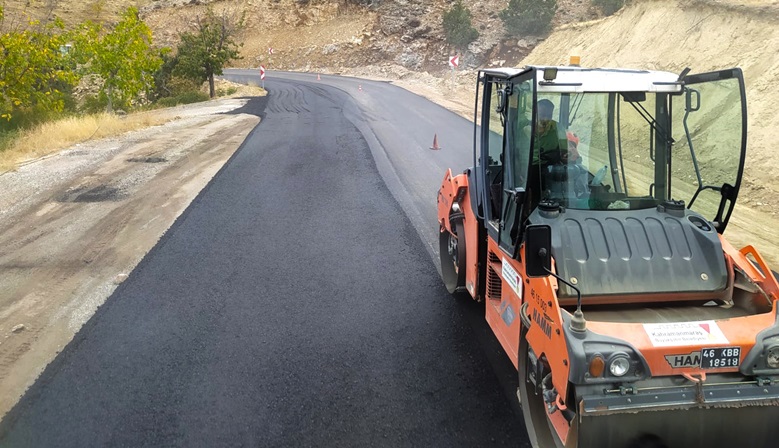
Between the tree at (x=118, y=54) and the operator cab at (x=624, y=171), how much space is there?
21141 millimetres

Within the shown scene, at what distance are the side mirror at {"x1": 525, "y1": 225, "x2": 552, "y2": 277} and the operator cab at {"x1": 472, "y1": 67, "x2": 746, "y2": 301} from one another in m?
0.33

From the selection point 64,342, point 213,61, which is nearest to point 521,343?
point 64,342

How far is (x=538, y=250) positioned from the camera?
138 inches

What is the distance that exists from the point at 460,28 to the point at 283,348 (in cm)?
3652

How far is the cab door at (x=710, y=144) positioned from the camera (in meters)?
4.16

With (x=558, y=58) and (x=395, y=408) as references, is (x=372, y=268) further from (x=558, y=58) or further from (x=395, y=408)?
(x=558, y=58)

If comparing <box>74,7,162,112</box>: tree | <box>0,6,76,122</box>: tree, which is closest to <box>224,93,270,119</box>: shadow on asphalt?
<box>74,7,162,112</box>: tree

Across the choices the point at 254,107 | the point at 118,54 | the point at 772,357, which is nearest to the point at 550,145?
the point at 772,357

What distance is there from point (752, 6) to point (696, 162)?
1493 centimetres

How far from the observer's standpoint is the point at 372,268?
7289 millimetres

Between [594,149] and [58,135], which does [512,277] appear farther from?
[58,135]

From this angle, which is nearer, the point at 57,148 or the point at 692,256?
the point at 692,256

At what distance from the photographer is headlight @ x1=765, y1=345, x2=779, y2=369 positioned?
326cm

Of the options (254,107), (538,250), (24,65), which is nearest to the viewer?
(538,250)
